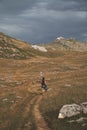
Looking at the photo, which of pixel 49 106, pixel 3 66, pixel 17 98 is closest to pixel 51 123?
pixel 49 106

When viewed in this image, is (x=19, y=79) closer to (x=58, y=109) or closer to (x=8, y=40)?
(x=58, y=109)

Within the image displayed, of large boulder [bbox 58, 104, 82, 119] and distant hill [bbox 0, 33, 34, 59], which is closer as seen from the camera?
large boulder [bbox 58, 104, 82, 119]

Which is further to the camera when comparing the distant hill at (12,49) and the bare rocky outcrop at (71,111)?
the distant hill at (12,49)

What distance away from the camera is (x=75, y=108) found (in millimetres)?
45000

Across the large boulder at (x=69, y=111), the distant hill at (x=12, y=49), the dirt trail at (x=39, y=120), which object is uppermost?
the distant hill at (x=12, y=49)

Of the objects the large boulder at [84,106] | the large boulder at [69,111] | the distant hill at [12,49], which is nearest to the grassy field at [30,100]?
the large boulder at [69,111]

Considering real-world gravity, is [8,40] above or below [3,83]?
above

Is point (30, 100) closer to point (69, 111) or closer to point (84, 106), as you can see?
point (84, 106)

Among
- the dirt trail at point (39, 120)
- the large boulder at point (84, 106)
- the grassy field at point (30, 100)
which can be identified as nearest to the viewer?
the dirt trail at point (39, 120)

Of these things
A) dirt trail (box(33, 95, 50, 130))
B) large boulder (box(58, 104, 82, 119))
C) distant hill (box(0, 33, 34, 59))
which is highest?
distant hill (box(0, 33, 34, 59))

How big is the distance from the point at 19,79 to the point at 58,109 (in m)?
39.0

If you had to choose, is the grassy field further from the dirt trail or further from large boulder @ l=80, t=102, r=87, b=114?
large boulder @ l=80, t=102, r=87, b=114

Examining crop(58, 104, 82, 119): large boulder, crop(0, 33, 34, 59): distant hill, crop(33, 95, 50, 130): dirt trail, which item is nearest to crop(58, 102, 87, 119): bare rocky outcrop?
crop(58, 104, 82, 119): large boulder

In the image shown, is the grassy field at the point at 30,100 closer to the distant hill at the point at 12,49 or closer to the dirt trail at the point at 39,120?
the dirt trail at the point at 39,120
